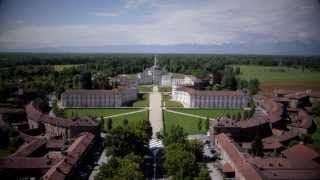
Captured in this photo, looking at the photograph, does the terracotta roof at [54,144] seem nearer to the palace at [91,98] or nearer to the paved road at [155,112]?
the paved road at [155,112]

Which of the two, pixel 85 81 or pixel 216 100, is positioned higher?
pixel 85 81

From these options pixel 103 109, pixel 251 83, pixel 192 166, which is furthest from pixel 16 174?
pixel 251 83

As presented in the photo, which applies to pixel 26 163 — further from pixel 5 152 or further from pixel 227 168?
pixel 227 168

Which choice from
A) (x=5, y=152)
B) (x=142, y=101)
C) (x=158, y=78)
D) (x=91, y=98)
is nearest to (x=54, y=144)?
(x=5, y=152)

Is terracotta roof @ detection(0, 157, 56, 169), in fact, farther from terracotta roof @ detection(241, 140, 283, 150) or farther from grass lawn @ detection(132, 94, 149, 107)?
grass lawn @ detection(132, 94, 149, 107)

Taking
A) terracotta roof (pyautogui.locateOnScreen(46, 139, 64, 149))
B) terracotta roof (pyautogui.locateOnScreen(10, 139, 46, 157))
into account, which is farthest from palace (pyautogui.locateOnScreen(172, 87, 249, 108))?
terracotta roof (pyautogui.locateOnScreen(10, 139, 46, 157))

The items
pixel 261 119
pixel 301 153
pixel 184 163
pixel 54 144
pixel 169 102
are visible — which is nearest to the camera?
pixel 184 163

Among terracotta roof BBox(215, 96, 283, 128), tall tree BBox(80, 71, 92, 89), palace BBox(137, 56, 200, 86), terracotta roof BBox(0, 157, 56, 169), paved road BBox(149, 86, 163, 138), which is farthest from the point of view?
palace BBox(137, 56, 200, 86)
